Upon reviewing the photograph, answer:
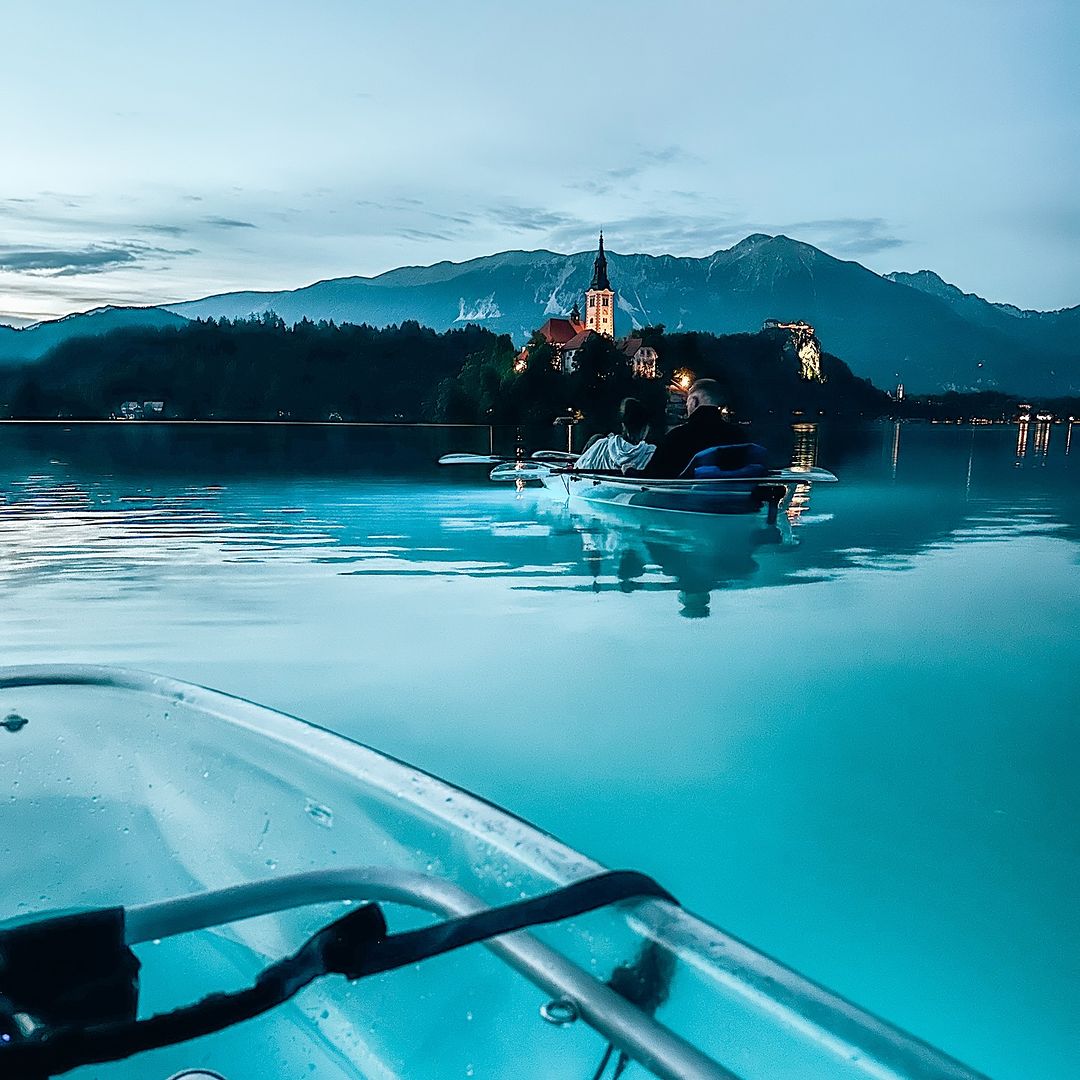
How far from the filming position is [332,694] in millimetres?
5125

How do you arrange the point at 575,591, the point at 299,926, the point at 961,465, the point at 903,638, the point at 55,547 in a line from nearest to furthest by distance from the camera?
the point at 299,926
the point at 903,638
the point at 575,591
the point at 55,547
the point at 961,465

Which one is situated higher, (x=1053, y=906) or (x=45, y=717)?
(x=45, y=717)

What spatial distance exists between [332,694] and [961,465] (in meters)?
28.1

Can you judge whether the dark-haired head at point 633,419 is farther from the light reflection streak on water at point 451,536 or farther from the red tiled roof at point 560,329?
the red tiled roof at point 560,329

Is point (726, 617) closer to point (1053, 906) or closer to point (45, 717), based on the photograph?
point (1053, 906)

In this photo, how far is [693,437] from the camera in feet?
42.9

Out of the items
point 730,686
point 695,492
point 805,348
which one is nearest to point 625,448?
point 695,492

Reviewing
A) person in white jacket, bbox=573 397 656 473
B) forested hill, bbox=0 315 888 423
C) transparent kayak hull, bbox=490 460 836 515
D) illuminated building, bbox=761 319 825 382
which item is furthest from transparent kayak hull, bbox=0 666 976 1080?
illuminated building, bbox=761 319 825 382

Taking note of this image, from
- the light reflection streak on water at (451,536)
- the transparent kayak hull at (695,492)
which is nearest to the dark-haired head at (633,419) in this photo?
→ the transparent kayak hull at (695,492)

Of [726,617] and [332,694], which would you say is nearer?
[332,694]

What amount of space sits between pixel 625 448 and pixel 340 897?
1317cm

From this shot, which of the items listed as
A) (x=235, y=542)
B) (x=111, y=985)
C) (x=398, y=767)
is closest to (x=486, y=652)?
(x=398, y=767)

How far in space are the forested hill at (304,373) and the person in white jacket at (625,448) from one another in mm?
Result: 67279

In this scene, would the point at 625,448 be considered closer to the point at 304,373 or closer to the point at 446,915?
the point at 446,915
